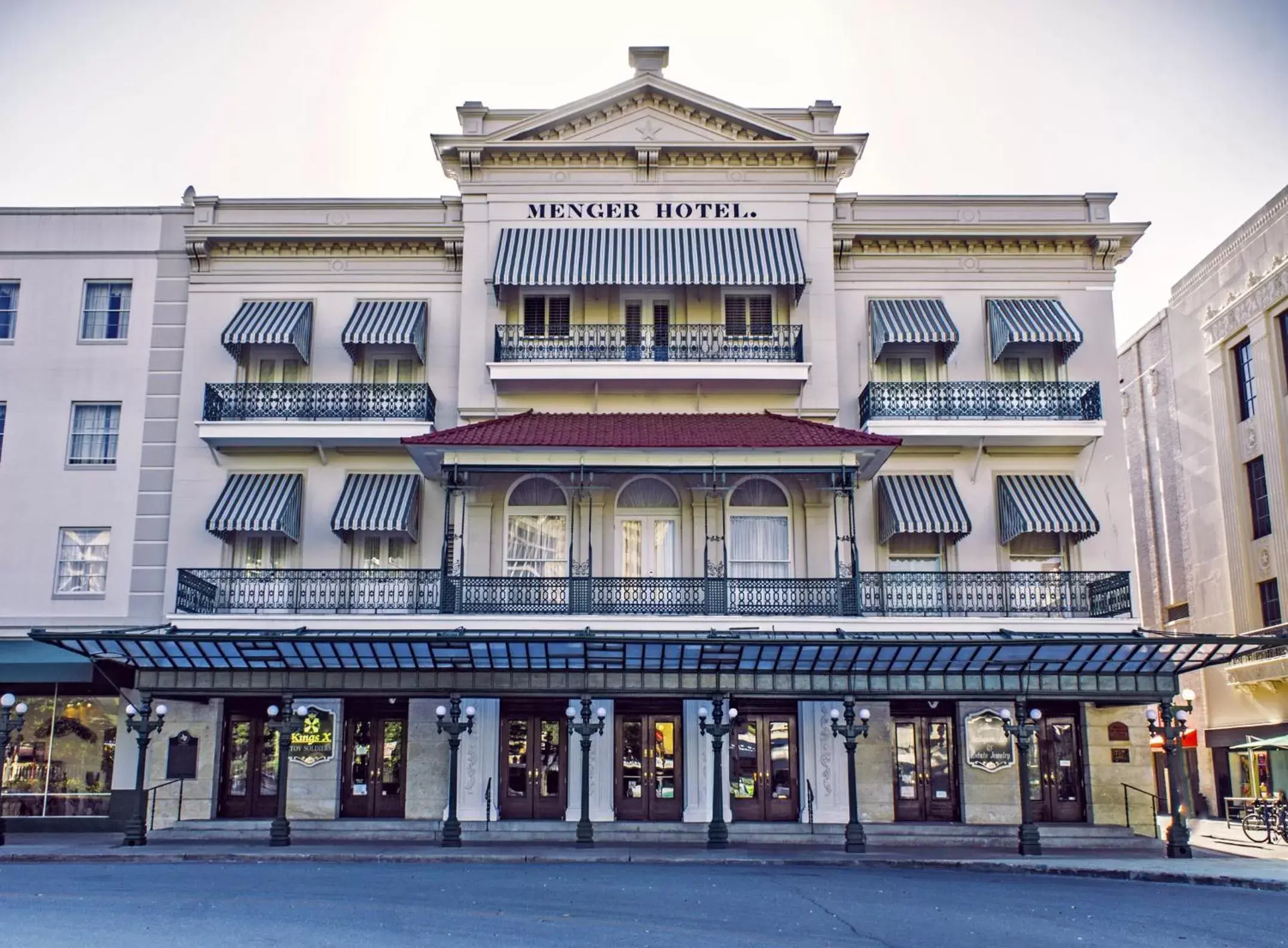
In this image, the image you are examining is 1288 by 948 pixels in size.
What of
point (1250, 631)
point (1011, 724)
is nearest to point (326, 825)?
point (1011, 724)

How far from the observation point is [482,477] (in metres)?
28.0

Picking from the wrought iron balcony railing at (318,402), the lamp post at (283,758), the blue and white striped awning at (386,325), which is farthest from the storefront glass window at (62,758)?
the blue and white striped awning at (386,325)

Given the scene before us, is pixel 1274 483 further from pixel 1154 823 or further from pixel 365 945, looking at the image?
pixel 365 945

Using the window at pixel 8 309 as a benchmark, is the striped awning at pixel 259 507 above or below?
below

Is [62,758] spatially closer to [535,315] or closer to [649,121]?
[535,315]

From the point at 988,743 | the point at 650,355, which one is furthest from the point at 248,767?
the point at 988,743

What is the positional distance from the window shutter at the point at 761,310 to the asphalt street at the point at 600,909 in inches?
516

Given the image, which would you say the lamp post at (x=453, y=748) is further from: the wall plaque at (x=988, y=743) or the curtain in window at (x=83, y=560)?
the wall plaque at (x=988, y=743)

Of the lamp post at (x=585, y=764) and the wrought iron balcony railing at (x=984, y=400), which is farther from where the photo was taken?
the wrought iron balcony railing at (x=984, y=400)

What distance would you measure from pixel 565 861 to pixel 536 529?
8.35 metres

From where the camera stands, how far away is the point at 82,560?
28562mm

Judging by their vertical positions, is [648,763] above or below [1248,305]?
below

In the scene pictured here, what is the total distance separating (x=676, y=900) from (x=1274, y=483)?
22.8 metres

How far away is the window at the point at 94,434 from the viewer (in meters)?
29.1
